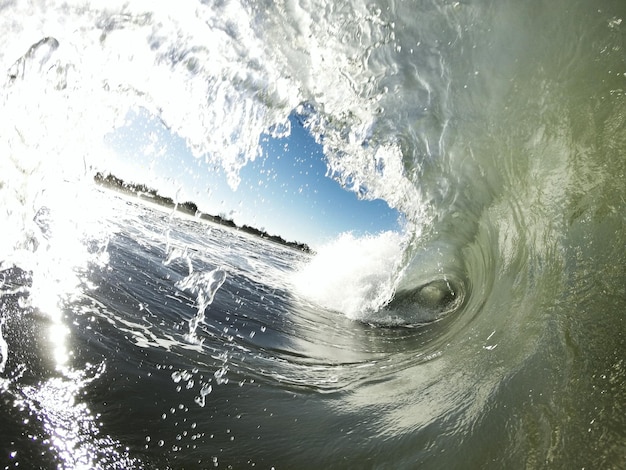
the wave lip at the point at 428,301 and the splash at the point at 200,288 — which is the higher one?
the wave lip at the point at 428,301

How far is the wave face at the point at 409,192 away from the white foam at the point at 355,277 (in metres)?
1.90

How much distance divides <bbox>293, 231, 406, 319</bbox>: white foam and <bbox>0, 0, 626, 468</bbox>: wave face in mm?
1896

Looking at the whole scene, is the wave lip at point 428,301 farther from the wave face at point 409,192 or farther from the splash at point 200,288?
the splash at point 200,288

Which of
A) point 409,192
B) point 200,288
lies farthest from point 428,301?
point 200,288

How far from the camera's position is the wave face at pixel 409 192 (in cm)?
205

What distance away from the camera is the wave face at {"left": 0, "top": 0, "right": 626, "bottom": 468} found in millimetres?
2051

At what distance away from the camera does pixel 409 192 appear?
223 inches

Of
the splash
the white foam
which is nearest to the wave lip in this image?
the white foam

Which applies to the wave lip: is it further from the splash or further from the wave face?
the splash

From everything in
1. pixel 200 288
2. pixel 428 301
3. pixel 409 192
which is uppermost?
pixel 409 192

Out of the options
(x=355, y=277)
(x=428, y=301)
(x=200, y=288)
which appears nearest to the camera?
(x=200, y=288)

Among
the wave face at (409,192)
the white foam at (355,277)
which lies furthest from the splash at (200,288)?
the white foam at (355,277)

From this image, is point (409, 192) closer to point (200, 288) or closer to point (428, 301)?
point (428, 301)

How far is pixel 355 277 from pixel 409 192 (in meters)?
3.71
